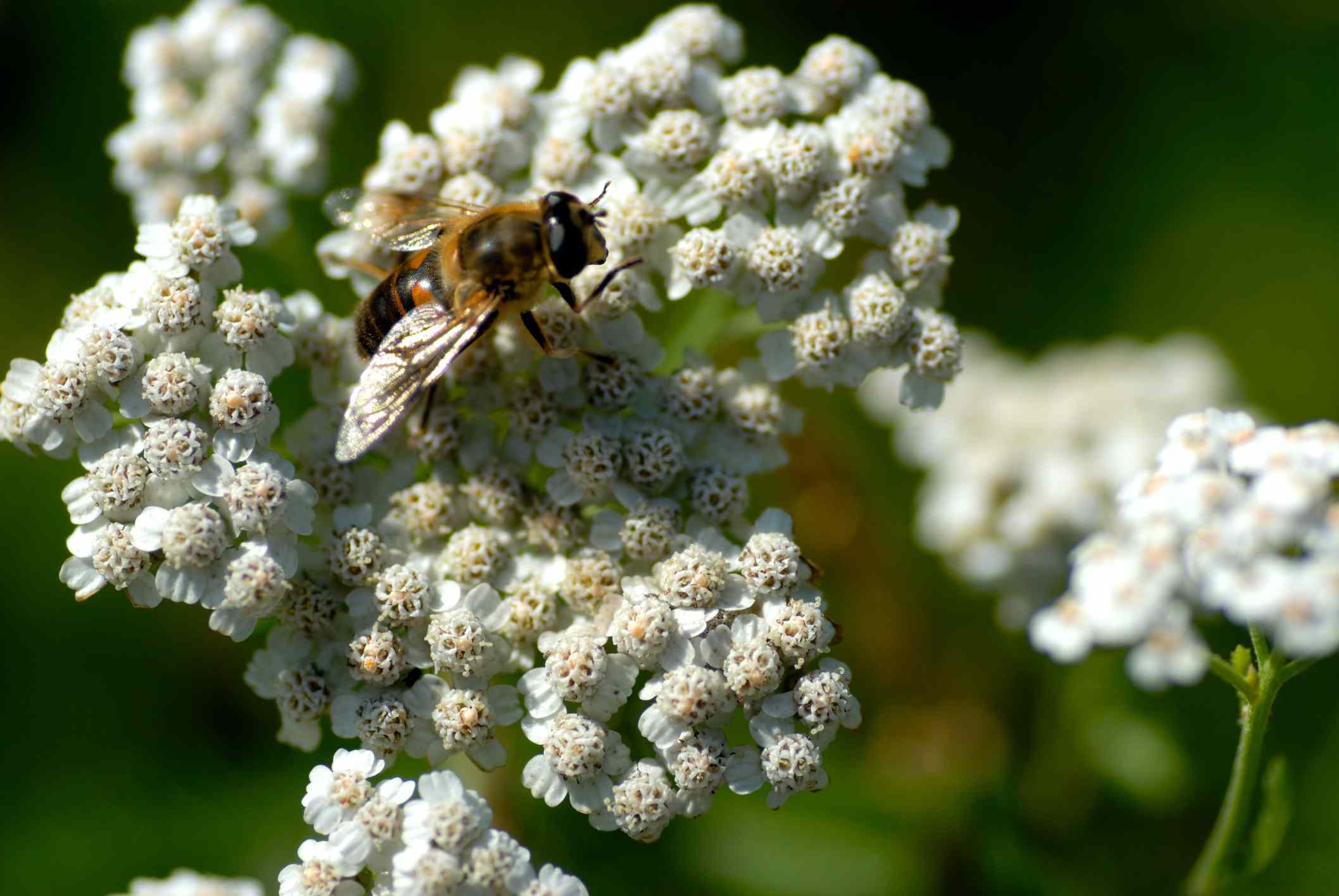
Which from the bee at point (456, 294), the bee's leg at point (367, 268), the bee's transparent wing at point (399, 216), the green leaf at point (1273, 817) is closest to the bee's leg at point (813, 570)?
the bee at point (456, 294)

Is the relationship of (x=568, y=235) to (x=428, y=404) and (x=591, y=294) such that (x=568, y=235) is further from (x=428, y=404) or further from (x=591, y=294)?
(x=428, y=404)

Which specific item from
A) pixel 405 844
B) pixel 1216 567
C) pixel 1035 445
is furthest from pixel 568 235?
pixel 1035 445

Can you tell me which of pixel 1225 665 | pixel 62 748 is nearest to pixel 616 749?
pixel 1225 665

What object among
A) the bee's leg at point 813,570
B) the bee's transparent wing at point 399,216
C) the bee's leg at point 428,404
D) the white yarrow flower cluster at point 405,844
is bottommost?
the white yarrow flower cluster at point 405,844

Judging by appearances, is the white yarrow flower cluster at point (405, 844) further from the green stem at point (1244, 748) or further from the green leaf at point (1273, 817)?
the green leaf at point (1273, 817)

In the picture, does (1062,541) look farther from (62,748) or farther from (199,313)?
(62,748)
